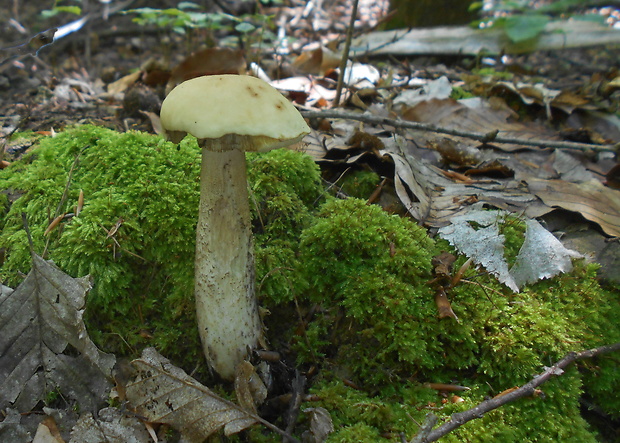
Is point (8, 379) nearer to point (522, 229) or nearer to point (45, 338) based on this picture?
point (45, 338)

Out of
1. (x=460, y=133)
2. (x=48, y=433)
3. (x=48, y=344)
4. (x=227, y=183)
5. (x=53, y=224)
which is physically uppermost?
(x=227, y=183)

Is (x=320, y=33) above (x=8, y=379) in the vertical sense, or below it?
above

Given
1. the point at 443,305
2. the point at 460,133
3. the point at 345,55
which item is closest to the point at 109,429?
the point at 443,305

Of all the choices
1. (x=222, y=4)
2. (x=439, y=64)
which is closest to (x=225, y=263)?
(x=439, y=64)

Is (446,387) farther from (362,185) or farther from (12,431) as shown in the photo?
(12,431)

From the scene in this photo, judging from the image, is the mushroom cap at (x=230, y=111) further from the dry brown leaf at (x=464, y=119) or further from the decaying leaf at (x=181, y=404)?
the dry brown leaf at (x=464, y=119)
